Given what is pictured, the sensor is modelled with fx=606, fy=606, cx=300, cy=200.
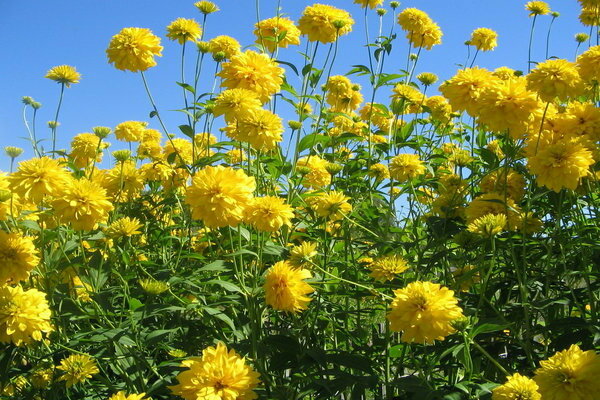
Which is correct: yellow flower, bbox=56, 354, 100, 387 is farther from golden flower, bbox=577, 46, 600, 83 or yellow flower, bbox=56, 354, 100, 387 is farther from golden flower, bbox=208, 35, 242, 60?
golden flower, bbox=577, 46, 600, 83

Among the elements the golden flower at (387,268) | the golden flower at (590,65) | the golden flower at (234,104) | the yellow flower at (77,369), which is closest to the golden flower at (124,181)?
the yellow flower at (77,369)

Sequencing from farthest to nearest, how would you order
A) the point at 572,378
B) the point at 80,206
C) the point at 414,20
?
the point at 414,20 → the point at 80,206 → the point at 572,378

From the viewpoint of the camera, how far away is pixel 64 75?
384 centimetres

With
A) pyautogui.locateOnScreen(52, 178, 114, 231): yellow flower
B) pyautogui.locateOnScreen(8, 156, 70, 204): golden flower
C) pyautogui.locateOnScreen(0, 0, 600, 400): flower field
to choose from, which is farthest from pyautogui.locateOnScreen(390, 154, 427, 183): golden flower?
pyautogui.locateOnScreen(8, 156, 70, 204): golden flower

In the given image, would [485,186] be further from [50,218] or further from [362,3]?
[50,218]

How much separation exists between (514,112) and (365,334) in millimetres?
1262

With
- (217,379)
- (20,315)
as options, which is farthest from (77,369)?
(217,379)

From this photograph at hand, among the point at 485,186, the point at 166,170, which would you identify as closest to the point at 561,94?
the point at 485,186

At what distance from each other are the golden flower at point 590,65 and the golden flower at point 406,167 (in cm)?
93

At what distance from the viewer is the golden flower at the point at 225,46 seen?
12.0 feet

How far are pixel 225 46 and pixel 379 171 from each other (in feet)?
4.01

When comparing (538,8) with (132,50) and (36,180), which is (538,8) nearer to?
(132,50)

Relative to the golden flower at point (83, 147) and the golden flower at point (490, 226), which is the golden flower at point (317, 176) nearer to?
the golden flower at point (83, 147)

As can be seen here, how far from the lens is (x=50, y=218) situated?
135 inches
